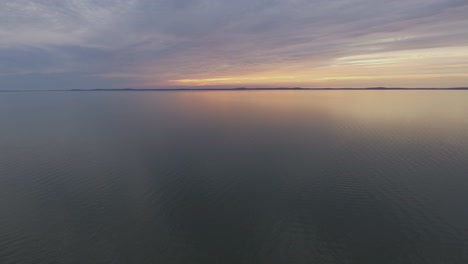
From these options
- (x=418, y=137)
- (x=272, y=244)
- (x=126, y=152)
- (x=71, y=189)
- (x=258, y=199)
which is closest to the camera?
(x=272, y=244)

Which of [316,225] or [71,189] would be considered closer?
[316,225]

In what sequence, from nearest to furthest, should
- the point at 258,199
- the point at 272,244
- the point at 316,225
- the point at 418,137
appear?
the point at 272,244
the point at 316,225
the point at 258,199
the point at 418,137

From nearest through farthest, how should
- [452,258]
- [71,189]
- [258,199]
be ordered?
[452,258]
[258,199]
[71,189]

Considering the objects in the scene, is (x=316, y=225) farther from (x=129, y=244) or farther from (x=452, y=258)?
(x=129, y=244)

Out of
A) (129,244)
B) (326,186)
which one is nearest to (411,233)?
(326,186)

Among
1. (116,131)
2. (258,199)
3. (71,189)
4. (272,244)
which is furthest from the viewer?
(116,131)

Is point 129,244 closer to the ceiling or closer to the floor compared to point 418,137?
closer to the floor

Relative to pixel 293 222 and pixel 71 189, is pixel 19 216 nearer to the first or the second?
pixel 71 189

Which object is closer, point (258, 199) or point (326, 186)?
point (258, 199)

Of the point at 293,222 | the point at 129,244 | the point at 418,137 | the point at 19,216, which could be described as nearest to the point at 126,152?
the point at 19,216
